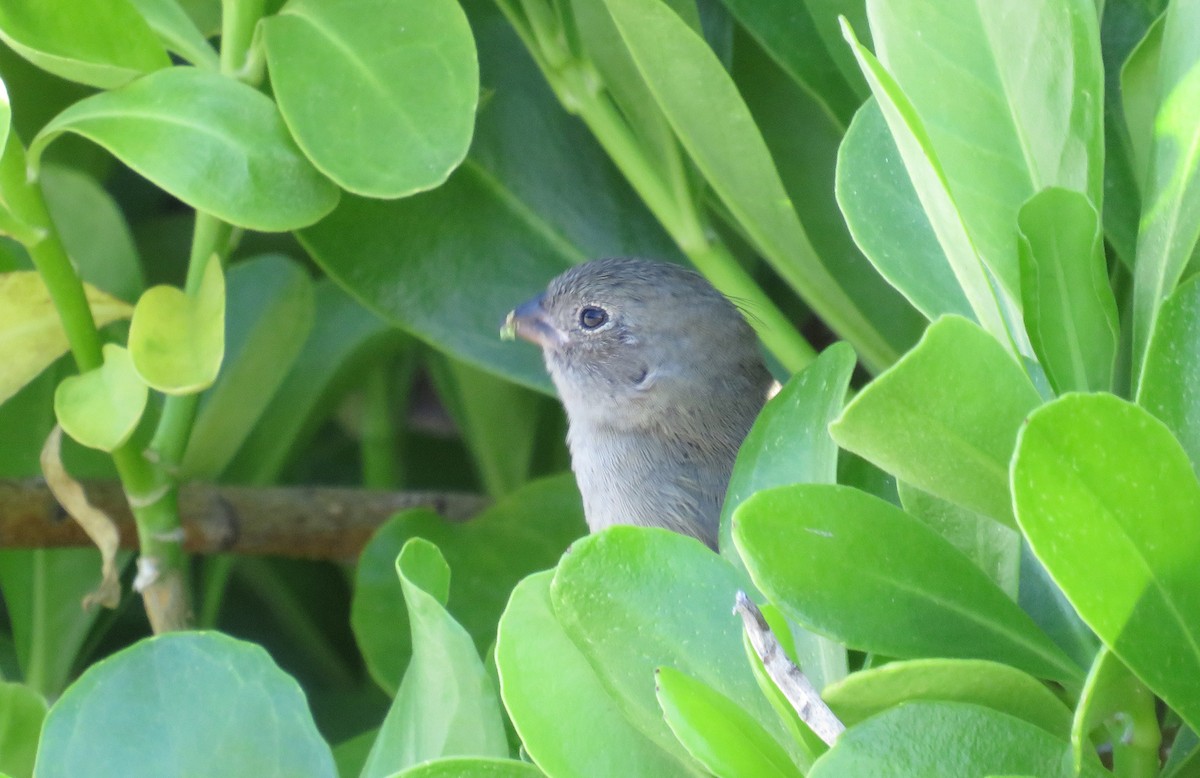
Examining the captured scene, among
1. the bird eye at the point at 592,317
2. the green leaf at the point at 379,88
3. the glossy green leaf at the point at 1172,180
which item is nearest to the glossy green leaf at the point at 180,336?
the green leaf at the point at 379,88

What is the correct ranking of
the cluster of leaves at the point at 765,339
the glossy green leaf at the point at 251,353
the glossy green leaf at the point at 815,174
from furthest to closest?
1. the glossy green leaf at the point at 251,353
2. the glossy green leaf at the point at 815,174
3. the cluster of leaves at the point at 765,339

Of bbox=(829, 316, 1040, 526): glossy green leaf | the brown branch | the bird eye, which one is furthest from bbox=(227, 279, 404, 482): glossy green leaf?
bbox=(829, 316, 1040, 526): glossy green leaf

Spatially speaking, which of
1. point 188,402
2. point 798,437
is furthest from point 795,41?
point 188,402

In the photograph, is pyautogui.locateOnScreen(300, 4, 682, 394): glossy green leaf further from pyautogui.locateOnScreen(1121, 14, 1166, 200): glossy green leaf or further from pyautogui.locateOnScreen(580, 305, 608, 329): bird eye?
pyautogui.locateOnScreen(1121, 14, 1166, 200): glossy green leaf

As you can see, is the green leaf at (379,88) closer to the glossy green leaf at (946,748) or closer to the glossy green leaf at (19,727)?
the glossy green leaf at (19,727)

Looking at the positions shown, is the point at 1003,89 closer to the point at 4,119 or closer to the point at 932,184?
the point at 932,184

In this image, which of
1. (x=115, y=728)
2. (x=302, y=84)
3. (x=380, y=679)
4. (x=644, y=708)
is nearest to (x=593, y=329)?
(x=380, y=679)

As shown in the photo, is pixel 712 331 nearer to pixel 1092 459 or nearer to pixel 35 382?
pixel 35 382
